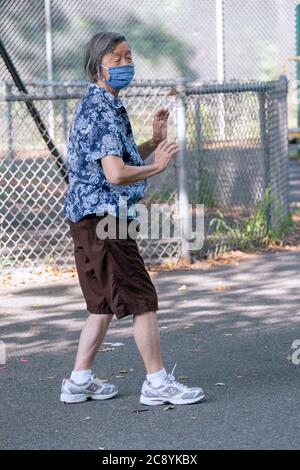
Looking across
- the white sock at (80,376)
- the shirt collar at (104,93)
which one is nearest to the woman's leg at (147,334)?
the white sock at (80,376)

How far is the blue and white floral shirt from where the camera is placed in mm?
5039

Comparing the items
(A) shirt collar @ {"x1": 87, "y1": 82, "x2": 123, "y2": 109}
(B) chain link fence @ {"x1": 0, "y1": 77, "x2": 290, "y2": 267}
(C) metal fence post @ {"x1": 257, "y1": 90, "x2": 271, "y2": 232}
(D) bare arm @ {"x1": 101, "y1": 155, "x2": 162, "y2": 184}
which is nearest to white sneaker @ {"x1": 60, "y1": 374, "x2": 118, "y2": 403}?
(D) bare arm @ {"x1": 101, "y1": 155, "x2": 162, "y2": 184}

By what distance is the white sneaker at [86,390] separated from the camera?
5.36 m

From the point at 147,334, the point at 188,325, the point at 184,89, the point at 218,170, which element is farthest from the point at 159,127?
the point at 218,170

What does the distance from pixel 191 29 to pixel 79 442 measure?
1209cm

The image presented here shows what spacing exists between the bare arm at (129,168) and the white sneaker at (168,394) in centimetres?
100

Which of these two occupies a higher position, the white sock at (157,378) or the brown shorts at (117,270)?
the brown shorts at (117,270)

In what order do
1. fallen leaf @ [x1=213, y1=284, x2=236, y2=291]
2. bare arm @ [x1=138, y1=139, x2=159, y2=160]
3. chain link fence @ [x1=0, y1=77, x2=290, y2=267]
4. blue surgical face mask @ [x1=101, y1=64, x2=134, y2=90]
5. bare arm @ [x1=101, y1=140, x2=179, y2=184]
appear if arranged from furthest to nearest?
chain link fence @ [x1=0, y1=77, x2=290, y2=267] < fallen leaf @ [x1=213, y1=284, x2=236, y2=291] < bare arm @ [x1=138, y1=139, x2=159, y2=160] < blue surgical face mask @ [x1=101, y1=64, x2=134, y2=90] < bare arm @ [x1=101, y1=140, x2=179, y2=184]

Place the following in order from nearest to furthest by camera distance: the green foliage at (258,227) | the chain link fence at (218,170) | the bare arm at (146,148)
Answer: the bare arm at (146,148) < the chain link fence at (218,170) < the green foliage at (258,227)

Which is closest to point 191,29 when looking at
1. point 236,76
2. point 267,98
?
point 236,76

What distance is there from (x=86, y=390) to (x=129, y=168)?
1.15m

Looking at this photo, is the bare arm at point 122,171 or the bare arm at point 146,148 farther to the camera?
the bare arm at point 146,148

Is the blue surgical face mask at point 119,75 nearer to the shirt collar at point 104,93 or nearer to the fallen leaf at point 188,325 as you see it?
the shirt collar at point 104,93

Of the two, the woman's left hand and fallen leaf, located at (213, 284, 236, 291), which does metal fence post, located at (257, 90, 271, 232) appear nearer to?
fallen leaf, located at (213, 284, 236, 291)
